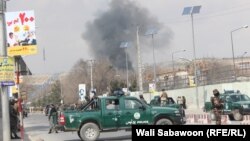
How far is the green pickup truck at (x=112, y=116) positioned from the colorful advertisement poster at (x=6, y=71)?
16.1 ft

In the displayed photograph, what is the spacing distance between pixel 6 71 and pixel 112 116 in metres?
5.75

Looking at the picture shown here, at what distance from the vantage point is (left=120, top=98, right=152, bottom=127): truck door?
19.9m

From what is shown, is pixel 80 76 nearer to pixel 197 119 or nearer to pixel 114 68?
pixel 114 68

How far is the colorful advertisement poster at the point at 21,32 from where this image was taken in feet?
48.2

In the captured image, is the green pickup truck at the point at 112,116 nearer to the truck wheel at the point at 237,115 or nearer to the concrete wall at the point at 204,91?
the truck wheel at the point at 237,115

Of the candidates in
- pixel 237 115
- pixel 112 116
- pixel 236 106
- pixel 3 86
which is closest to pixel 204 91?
pixel 236 106

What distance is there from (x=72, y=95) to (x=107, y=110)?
299ft

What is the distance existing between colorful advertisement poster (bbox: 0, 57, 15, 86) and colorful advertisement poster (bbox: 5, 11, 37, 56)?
337mm

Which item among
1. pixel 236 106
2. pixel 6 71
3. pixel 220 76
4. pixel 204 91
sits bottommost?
pixel 236 106

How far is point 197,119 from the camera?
21922mm

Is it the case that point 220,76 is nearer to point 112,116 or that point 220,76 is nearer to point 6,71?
point 112,116

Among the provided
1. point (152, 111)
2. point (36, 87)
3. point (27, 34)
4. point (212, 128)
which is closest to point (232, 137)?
point (212, 128)

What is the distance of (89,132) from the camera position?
19.8 meters

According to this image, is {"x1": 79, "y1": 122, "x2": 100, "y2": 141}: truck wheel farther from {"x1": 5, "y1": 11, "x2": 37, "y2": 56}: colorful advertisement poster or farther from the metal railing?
the metal railing
